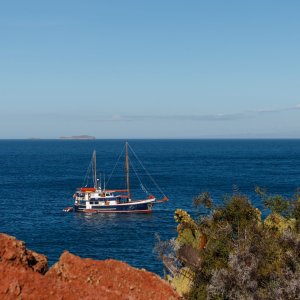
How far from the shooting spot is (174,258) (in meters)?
26.7

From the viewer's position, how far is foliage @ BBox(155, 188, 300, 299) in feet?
64.0

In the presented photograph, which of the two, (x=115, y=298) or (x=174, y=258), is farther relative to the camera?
(x=174, y=258)

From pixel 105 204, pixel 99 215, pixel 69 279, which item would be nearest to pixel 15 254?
pixel 69 279

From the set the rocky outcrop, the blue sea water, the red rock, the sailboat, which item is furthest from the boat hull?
the red rock

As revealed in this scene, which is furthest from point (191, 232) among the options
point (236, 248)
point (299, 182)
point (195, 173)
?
point (195, 173)

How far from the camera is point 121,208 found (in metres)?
88.7

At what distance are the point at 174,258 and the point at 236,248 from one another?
19.3 ft

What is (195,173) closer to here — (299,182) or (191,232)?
(299,182)

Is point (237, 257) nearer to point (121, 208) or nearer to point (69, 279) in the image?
point (69, 279)

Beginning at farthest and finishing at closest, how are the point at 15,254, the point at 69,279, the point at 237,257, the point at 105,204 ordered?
1. the point at 105,204
2. the point at 237,257
3. the point at 69,279
4. the point at 15,254

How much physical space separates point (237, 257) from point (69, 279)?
27.5 ft

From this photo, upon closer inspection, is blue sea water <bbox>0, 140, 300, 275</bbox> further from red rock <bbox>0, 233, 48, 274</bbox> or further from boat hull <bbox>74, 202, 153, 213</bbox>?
red rock <bbox>0, 233, 48, 274</bbox>

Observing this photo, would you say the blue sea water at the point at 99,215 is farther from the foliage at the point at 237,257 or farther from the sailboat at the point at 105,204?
the foliage at the point at 237,257

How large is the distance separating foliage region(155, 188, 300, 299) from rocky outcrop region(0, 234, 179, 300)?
4.21 metres
